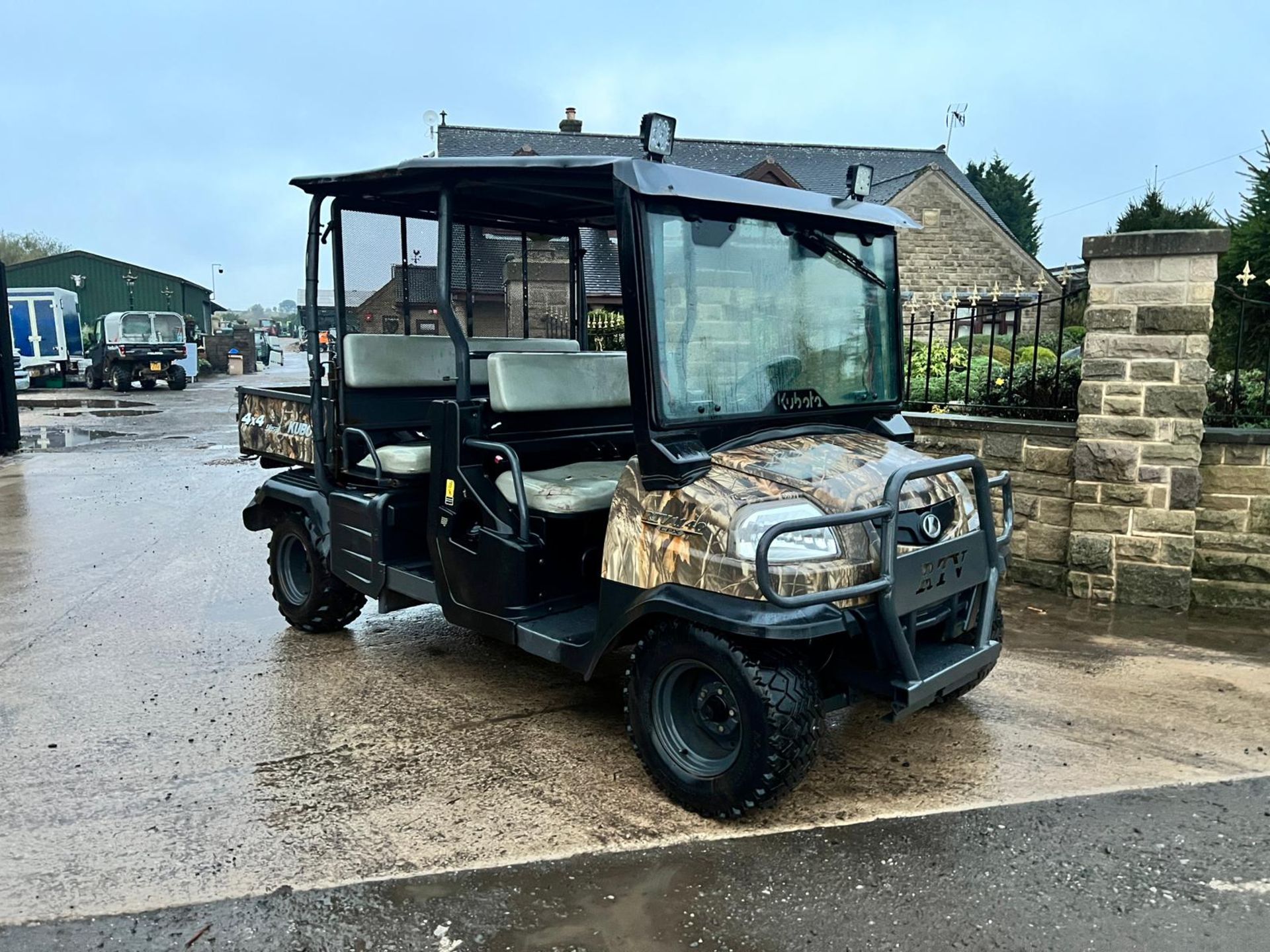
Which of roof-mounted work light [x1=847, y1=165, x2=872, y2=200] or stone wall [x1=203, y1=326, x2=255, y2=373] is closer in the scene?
roof-mounted work light [x1=847, y1=165, x2=872, y2=200]

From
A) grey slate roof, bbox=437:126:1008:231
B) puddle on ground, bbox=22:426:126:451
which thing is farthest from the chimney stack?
puddle on ground, bbox=22:426:126:451

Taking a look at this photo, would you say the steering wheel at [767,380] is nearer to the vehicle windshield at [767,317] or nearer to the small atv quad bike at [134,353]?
the vehicle windshield at [767,317]

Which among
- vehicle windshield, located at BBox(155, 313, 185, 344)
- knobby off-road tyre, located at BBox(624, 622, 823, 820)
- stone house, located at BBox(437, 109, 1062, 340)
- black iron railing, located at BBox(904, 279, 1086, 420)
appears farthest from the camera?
vehicle windshield, located at BBox(155, 313, 185, 344)

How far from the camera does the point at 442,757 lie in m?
4.07

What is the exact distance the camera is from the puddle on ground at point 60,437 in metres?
14.8

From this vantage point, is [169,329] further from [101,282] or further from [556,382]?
[556,382]

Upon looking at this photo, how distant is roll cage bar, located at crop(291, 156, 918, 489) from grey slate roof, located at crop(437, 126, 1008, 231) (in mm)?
19606

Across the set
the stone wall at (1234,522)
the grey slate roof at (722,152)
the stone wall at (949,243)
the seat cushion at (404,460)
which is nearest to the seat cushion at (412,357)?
the seat cushion at (404,460)

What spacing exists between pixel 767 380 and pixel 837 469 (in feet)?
1.73

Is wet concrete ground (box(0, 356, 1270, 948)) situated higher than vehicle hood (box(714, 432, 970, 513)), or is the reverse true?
vehicle hood (box(714, 432, 970, 513))

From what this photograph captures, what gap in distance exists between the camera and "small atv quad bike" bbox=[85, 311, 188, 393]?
28.0m

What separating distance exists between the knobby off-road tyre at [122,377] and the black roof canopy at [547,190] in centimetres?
2659

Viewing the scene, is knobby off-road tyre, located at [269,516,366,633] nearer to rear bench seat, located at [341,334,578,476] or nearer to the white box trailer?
rear bench seat, located at [341,334,578,476]

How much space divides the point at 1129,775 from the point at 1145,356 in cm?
315
